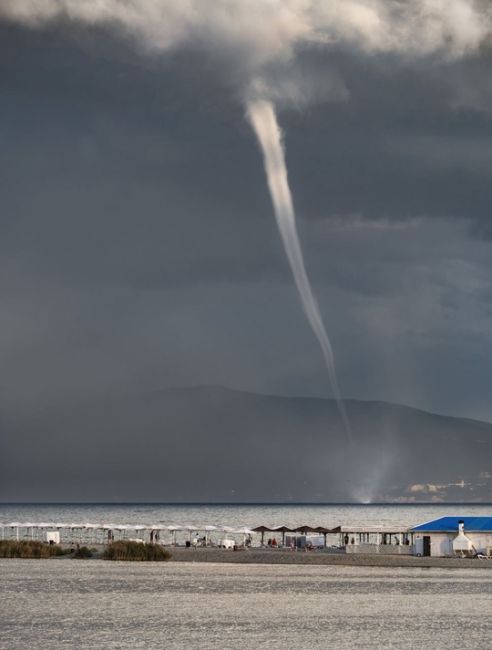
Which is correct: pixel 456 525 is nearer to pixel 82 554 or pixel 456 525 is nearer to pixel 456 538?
pixel 456 538

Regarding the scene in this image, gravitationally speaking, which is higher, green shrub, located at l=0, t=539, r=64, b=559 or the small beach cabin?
the small beach cabin

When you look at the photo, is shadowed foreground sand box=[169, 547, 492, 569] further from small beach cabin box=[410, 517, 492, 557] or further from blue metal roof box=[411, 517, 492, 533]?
blue metal roof box=[411, 517, 492, 533]

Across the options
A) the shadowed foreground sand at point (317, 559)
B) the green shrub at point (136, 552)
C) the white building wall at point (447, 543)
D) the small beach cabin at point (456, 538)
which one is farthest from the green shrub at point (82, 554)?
the white building wall at point (447, 543)

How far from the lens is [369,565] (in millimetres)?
79750

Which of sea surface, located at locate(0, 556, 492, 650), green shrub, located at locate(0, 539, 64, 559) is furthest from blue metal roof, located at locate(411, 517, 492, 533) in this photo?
green shrub, located at locate(0, 539, 64, 559)

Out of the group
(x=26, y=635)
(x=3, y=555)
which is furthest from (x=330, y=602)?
(x=3, y=555)

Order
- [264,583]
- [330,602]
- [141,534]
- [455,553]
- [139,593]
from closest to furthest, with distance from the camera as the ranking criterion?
[330,602], [139,593], [264,583], [455,553], [141,534]

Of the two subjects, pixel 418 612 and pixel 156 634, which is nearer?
pixel 156 634

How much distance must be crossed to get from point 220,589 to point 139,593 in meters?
4.44

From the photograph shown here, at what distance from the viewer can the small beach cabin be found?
283ft

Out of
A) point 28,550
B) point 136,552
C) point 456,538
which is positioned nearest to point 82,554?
point 28,550

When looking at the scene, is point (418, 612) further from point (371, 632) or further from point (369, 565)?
point (369, 565)

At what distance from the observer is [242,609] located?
43.5 metres

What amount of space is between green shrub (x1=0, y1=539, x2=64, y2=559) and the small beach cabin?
27798 mm
